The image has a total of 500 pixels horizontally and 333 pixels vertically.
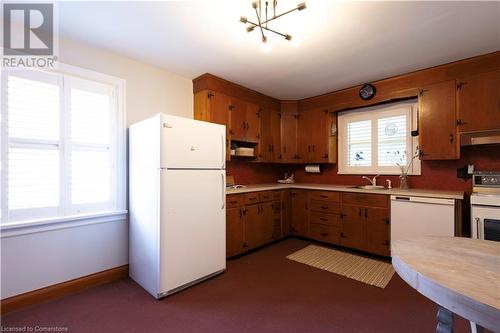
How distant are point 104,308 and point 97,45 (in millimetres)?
2596

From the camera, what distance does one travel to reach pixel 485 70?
2678 mm

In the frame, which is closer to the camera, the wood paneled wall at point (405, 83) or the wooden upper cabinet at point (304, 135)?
the wood paneled wall at point (405, 83)

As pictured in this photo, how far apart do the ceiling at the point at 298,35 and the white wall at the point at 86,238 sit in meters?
0.16

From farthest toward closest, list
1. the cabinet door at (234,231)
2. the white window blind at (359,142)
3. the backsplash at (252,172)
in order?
the backsplash at (252,172) → the white window blind at (359,142) → the cabinet door at (234,231)

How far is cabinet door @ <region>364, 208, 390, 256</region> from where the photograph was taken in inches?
122

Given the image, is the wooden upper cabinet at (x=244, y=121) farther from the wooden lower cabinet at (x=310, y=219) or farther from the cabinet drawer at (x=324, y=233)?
the cabinet drawer at (x=324, y=233)

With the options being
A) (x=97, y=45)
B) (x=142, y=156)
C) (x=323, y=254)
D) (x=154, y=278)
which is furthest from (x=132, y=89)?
(x=323, y=254)

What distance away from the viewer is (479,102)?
8.94ft

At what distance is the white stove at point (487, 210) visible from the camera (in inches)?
93.1

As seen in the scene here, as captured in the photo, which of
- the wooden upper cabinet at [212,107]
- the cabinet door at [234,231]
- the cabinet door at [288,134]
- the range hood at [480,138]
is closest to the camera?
the range hood at [480,138]

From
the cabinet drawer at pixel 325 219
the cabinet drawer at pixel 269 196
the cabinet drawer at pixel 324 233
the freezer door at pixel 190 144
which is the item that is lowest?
the cabinet drawer at pixel 324 233

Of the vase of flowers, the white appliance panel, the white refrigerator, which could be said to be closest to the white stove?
the white appliance panel

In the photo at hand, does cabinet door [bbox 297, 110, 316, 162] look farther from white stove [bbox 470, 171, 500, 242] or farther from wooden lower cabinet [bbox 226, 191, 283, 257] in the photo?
white stove [bbox 470, 171, 500, 242]

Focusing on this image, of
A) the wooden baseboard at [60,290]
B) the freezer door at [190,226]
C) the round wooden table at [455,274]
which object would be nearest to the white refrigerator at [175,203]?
Answer: the freezer door at [190,226]
